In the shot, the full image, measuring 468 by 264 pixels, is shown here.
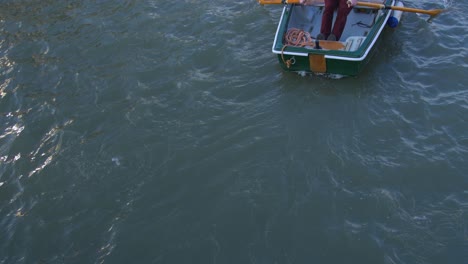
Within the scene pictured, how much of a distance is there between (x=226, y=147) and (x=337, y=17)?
4619 mm

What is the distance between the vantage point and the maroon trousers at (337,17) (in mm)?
11745

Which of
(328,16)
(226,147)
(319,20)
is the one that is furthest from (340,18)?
(226,147)

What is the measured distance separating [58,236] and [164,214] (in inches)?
77.9

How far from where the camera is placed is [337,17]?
11898 millimetres

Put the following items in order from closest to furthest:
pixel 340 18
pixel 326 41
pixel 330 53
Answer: pixel 330 53, pixel 326 41, pixel 340 18

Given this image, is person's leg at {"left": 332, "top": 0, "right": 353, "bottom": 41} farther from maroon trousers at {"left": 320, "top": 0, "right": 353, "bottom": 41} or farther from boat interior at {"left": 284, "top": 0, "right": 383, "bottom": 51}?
boat interior at {"left": 284, "top": 0, "right": 383, "bottom": 51}

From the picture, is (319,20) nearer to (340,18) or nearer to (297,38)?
(340,18)

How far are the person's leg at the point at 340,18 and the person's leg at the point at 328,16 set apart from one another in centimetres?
19

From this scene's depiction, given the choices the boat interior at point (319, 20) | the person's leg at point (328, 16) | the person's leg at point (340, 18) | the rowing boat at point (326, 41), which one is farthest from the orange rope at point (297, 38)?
the person's leg at point (340, 18)

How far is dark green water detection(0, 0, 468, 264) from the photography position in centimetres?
837

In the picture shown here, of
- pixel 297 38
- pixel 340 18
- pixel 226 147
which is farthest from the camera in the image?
pixel 297 38

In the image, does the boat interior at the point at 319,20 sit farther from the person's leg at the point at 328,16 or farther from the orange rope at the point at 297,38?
the person's leg at the point at 328,16

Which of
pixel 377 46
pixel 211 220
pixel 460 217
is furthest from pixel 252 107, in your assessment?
pixel 460 217

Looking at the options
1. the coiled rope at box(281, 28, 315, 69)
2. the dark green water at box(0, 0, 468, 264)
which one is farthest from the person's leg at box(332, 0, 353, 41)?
the dark green water at box(0, 0, 468, 264)
